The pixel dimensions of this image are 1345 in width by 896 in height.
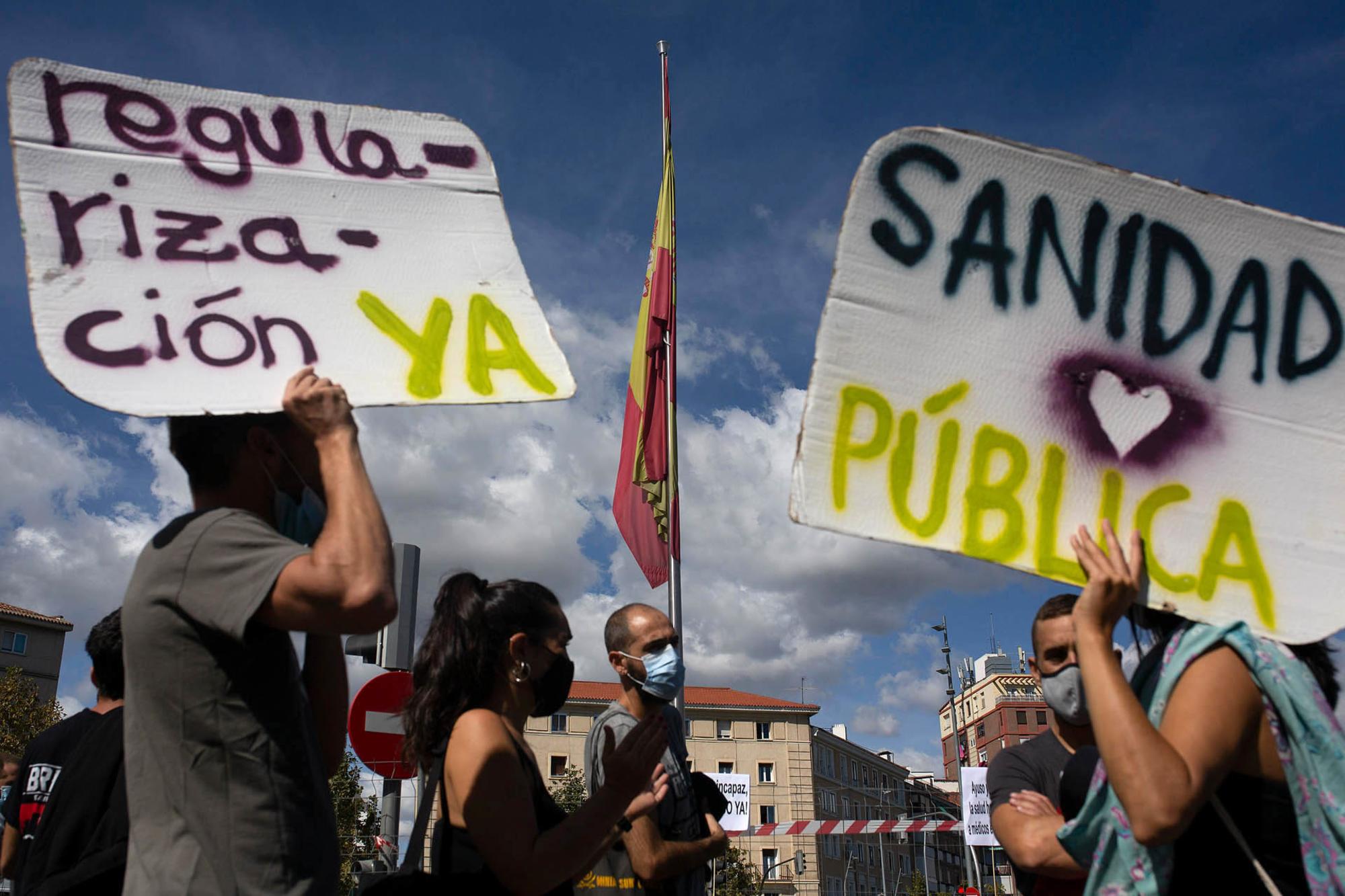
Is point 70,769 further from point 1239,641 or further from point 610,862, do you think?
point 1239,641

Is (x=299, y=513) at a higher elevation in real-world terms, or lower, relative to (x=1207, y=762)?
higher

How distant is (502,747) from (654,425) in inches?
213

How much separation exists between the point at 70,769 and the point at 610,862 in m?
1.58

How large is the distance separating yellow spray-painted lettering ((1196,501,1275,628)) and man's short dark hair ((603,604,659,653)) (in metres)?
2.33

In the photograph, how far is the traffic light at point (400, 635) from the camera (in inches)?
216

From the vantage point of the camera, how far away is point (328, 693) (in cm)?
194

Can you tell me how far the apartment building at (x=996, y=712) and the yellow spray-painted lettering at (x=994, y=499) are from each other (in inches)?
3710

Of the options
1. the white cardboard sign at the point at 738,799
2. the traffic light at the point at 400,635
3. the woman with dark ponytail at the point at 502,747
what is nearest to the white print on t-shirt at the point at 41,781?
the woman with dark ponytail at the point at 502,747

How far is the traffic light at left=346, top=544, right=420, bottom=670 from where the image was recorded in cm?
548

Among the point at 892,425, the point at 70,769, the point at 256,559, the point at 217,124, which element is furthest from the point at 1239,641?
the point at 70,769

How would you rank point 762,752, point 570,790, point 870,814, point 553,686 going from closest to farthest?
point 553,686 < point 570,790 < point 762,752 < point 870,814

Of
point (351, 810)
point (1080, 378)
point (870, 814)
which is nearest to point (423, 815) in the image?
point (1080, 378)

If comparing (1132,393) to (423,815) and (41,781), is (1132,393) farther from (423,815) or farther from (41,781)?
(41,781)

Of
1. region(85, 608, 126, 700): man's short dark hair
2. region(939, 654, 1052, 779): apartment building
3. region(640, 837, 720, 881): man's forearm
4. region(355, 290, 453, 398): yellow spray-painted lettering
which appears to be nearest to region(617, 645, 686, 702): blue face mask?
region(640, 837, 720, 881): man's forearm
